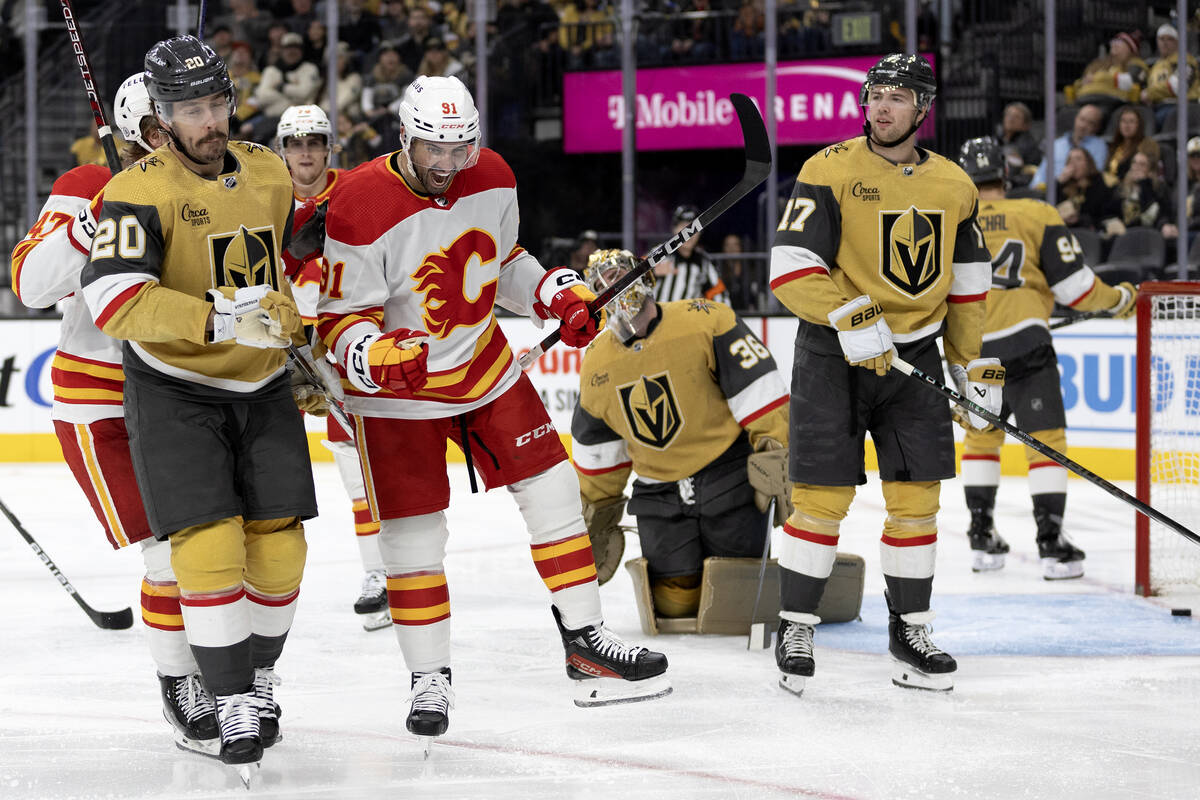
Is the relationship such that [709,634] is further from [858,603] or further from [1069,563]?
[1069,563]

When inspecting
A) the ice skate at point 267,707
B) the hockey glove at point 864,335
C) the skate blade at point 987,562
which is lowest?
the skate blade at point 987,562

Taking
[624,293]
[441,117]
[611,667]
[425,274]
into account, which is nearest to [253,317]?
[425,274]

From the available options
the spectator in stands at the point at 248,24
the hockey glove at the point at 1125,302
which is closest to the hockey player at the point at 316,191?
the hockey glove at the point at 1125,302

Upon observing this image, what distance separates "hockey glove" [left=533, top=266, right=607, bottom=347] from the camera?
2.63m

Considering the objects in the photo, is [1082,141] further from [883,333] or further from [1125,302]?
[883,333]

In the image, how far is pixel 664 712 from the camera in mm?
2812

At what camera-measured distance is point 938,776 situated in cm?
239

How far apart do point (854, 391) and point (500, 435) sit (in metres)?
0.78

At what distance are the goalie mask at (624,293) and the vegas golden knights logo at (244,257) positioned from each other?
102 cm

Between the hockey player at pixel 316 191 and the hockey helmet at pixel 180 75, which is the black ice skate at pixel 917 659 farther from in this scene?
the hockey helmet at pixel 180 75

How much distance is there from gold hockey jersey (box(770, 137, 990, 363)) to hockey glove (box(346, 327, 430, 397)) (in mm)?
850

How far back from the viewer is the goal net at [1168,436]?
12.8 ft

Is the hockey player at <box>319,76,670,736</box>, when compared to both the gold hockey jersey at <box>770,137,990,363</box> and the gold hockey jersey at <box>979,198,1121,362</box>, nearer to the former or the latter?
the gold hockey jersey at <box>770,137,990,363</box>

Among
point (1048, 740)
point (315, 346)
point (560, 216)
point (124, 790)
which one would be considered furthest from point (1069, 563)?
point (560, 216)
